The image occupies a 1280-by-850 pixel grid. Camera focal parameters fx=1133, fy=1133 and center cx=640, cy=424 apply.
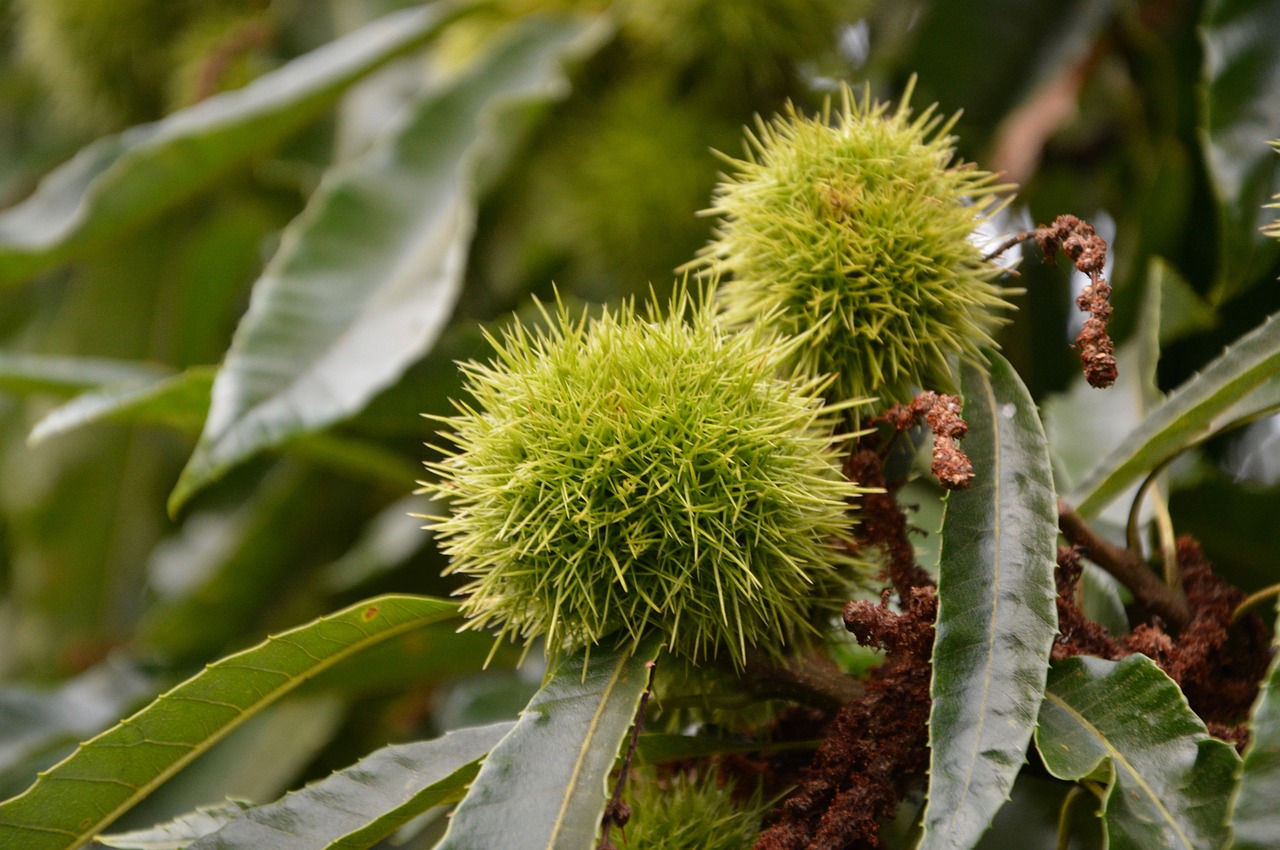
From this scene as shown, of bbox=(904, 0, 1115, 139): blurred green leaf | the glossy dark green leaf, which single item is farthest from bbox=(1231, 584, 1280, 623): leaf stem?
bbox=(904, 0, 1115, 139): blurred green leaf

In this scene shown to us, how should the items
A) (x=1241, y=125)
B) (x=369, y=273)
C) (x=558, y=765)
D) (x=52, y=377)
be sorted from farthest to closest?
(x=52, y=377)
(x=369, y=273)
(x=1241, y=125)
(x=558, y=765)

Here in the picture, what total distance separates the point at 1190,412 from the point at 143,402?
962 mm

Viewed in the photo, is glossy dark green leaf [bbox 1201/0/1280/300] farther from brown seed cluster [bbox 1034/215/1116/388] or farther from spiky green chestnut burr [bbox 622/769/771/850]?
spiky green chestnut burr [bbox 622/769/771/850]

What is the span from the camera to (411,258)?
126 centimetres

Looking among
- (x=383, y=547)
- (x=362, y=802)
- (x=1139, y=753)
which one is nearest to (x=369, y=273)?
(x=383, y=547)

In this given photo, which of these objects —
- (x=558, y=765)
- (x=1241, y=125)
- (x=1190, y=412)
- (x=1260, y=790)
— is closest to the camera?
(x=1260, y=790)

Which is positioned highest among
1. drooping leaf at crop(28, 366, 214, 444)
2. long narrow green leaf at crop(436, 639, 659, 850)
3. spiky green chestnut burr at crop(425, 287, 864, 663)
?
drooping leaf at crop(28, 366, 214, 444)

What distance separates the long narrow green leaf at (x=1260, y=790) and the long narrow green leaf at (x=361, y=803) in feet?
1.36

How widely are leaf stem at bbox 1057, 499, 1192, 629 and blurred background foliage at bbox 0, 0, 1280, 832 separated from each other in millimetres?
254

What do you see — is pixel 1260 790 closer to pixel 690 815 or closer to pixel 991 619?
pixel 991 619

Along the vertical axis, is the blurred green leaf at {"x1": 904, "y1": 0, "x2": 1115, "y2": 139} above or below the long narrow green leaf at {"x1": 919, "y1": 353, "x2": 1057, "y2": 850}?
above

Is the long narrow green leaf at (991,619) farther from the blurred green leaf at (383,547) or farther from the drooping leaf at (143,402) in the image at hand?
the blurred green leaf at (383,547)

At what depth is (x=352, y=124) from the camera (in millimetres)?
1815

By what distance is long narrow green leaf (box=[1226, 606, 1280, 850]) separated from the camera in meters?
0.52
